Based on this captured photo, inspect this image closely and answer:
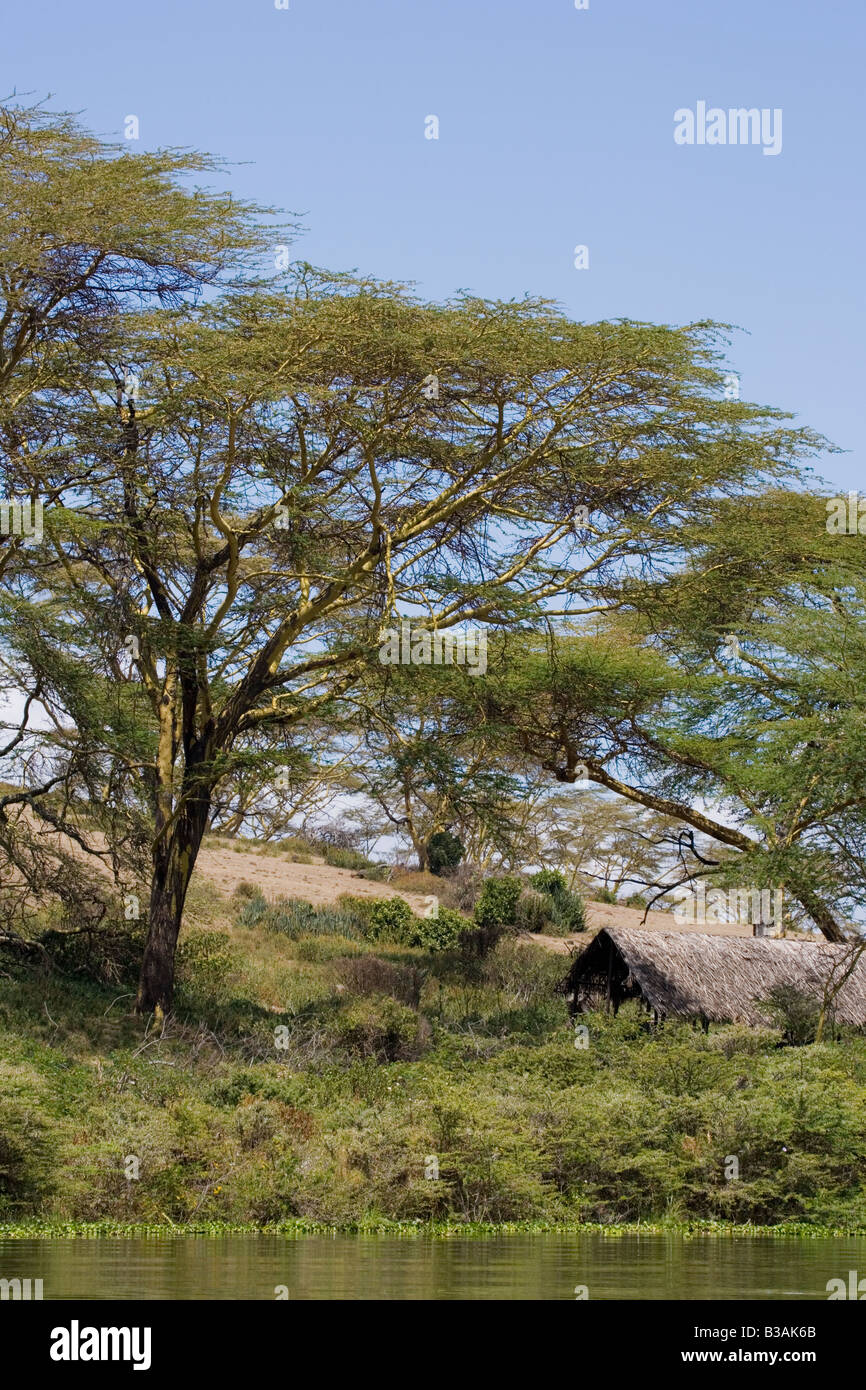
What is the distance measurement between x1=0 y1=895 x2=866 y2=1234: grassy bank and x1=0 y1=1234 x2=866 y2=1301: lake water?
3.38 ft

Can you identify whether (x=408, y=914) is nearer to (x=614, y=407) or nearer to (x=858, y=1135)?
(x=614, y=407)

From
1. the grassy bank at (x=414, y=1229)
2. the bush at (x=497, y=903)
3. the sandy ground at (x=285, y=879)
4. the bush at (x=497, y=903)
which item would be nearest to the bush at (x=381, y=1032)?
the grassy bank at (x=414, y=1229)

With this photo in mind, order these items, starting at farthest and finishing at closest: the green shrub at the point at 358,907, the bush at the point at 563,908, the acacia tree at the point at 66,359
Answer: the bush at the point at 563,908 < the green shrub at the point at 358,907 < the acacia tree at the point at 66,359

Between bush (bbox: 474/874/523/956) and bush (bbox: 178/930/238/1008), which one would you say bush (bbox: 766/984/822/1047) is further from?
bush (bbox: 474/874/523/956)

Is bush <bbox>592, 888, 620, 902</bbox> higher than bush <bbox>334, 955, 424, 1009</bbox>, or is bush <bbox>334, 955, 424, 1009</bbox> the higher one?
bush <bbox>592, 888, 620, 902</bbox>

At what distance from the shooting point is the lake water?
8758 millimetres

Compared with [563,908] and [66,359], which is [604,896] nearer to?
[563,908]

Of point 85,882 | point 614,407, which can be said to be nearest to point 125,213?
point 614,407

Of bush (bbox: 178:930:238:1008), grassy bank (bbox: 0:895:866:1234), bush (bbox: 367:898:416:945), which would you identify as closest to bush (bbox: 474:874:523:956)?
bush (bbox: 367:898:416:945)

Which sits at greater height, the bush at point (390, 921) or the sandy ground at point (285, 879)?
the sandy ground at point (285, 879)

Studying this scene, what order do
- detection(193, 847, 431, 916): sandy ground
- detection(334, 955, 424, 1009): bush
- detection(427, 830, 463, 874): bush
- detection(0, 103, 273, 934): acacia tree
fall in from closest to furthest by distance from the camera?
detection(0, 103, 273, 934): acacia tree, detection(334, 955, 424, 1009): bush, detection(193, 847, 431, 916): sandy ground, detection(427, 830, 463, 874): bush

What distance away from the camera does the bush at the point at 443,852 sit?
52.2 m

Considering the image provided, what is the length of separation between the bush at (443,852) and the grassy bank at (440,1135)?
29827 mm

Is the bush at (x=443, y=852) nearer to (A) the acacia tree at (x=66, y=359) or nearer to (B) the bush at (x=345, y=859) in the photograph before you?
(B) the bush at (x=345, y=859)
